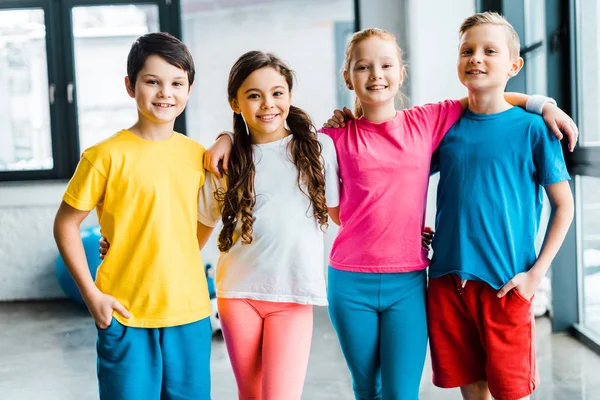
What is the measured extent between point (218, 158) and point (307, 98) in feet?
13.0

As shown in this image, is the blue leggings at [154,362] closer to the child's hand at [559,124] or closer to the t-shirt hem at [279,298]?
the t-shirt hem at [279,298]

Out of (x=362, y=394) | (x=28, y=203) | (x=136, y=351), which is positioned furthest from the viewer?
(x=28, y=203)

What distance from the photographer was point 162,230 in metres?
1.46

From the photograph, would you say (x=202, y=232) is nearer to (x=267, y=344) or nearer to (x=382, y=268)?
(x=267, y=344)

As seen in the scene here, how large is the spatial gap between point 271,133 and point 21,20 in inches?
154

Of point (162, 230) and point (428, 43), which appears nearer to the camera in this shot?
point (162, 230)

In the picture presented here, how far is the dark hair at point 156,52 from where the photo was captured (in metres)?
1.49

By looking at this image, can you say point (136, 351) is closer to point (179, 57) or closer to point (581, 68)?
point (179, 57)

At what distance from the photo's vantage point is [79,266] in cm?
145

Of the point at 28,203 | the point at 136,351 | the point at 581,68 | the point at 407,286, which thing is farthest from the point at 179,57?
the point at 28,203

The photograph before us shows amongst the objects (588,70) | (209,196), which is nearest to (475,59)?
(209,196)

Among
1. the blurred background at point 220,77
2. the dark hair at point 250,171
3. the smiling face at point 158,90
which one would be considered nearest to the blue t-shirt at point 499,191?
the dark hair at point 250,171

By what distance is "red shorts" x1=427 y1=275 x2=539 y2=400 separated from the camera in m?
1.56

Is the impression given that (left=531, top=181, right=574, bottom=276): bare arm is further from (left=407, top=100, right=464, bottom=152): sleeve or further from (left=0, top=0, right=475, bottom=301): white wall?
(left=0, top=0, right=475, bottom=301): white wall
